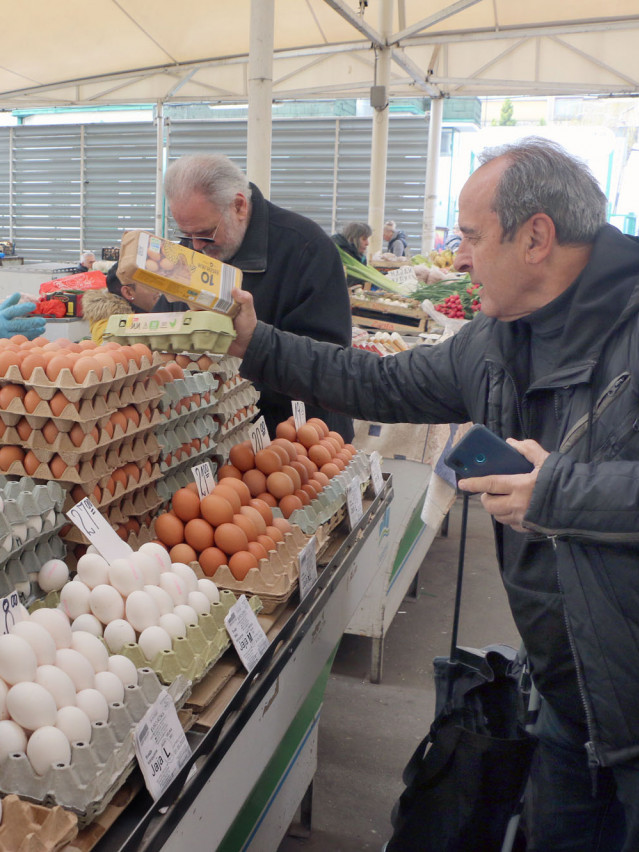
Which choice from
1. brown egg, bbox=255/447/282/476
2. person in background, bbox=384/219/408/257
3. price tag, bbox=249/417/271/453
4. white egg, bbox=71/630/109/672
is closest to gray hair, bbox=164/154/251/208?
price tag, bbox=249/417/271/453

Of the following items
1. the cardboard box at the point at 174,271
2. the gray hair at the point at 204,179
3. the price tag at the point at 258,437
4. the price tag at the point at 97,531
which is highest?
the gray hair at the point at 204,179

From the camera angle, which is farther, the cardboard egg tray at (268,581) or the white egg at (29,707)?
the cardboard egg tray at (268,581)

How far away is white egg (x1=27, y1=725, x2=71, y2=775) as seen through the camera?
111cm

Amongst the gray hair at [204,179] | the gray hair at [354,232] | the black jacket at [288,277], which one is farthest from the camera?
the gray hair at [354,232]

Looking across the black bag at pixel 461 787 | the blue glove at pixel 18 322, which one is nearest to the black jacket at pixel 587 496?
the black bag at pixel 461 787

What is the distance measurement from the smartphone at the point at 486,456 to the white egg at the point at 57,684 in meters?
0.78

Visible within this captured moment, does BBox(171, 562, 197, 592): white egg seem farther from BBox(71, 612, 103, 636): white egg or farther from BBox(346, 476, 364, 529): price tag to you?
BBox(346, 476, 364, 529): price tag

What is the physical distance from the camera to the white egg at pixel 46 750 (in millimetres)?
1106

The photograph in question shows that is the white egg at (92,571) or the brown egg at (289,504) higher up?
the white egg at (92,571)

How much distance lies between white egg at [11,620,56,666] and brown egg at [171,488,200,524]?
0.69 metres

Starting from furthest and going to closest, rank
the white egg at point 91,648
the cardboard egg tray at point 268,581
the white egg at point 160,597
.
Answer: the cardboard egg tray at point 268,581
the white egg at point 160,597
the white egg at point 91,648

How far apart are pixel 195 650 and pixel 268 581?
0.37 m

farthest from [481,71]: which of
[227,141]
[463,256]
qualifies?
[463,256]

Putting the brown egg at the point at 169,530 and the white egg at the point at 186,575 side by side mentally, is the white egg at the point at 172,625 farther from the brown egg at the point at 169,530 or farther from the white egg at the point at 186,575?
the brown egg at the point at 169,530
